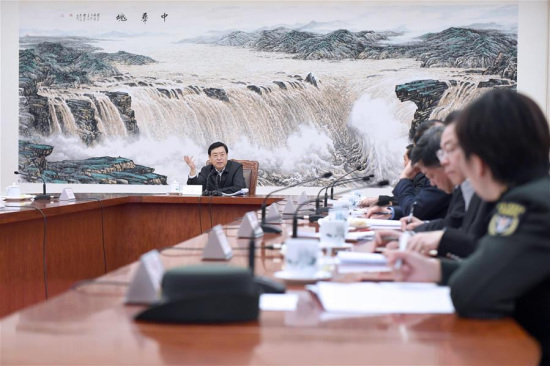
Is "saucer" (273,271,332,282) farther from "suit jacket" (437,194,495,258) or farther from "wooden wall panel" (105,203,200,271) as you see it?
"wooden wall panel" (105,203,200,271)

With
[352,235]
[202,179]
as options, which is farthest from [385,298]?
[202,179]

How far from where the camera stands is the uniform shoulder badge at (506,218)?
130 cm

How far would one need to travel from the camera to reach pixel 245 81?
8961mm

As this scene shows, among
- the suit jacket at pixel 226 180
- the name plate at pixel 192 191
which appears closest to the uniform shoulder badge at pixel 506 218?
the name plate at pixel 192 191

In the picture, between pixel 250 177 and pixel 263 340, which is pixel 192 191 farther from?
pixel 263 340

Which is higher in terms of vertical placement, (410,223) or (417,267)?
(417,267)

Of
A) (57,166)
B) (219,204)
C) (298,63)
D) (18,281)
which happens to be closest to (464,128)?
(18,281)

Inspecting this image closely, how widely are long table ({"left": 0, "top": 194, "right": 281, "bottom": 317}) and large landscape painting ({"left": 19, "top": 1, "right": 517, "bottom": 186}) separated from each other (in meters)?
2.33

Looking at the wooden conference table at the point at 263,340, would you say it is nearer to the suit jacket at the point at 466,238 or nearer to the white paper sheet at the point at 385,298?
the white paper sheet at the point at 385,298

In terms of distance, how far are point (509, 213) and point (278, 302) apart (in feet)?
1.56

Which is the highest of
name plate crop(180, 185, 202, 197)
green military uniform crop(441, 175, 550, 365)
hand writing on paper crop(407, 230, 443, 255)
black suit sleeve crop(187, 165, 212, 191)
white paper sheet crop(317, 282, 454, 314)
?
green military uniform crop(441, 175, 550, 365)

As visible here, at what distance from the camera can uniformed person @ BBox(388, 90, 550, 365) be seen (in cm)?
129

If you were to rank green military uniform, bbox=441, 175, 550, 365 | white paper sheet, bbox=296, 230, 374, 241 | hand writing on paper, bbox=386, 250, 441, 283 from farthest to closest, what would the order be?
white paper sheet, bbox=296, 230, 374, 241
hand writing on paper, bbox=386, 250, 441, 283
green military uniform, bbox=441, 175, 550, 365

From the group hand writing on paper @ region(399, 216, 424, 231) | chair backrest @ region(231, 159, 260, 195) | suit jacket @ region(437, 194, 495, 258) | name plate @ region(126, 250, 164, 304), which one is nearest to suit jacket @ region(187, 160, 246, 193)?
chair backrest @ region(231, 159, 260, 195)
